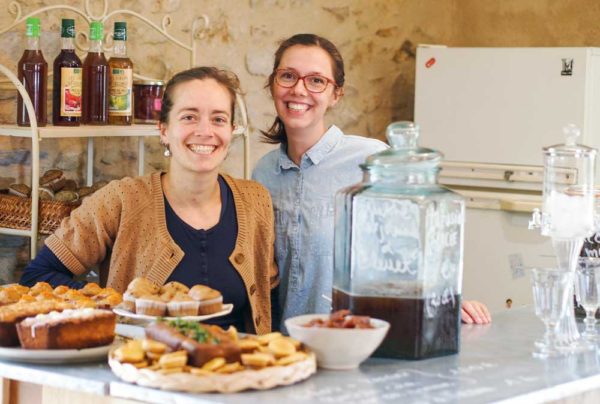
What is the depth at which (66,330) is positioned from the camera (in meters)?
2.03

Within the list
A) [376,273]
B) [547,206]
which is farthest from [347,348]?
[547,206]

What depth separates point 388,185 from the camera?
220cm

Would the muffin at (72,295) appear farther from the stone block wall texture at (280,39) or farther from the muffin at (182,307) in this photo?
the stone block wall texture at (280,39)

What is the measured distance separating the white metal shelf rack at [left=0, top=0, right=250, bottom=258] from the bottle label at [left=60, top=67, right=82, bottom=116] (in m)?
0.06

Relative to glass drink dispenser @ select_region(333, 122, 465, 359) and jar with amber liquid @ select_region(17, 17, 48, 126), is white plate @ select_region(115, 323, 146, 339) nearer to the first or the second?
glass drink dispenser @ select_region(333, 122, 465, 359)

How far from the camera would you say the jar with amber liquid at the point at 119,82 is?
348cm

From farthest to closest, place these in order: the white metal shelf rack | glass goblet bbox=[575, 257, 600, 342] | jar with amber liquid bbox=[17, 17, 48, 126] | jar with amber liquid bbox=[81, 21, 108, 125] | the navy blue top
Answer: jar with amber liquid bbox=[81, 21, 108, 125] → jar with amber liquid bbox=[17, 17, 48, 126] → the white metal shelf rack → the navy blue top → glass goblet bbox=[575, 257, 600, 342]

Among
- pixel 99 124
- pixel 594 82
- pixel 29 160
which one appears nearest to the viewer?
pixel 99 124

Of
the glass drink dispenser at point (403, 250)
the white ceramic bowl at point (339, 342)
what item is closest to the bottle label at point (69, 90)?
the glass drink dispenser at point (403, 250)

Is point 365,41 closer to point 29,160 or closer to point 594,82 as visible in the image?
point 594,82

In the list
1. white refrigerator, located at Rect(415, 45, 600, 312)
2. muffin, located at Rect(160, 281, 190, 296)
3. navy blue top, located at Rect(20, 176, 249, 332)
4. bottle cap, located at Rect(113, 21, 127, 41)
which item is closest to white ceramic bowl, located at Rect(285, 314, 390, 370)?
muffin, located at Rect(160, 281, 190, 296)

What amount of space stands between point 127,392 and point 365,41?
347 cm

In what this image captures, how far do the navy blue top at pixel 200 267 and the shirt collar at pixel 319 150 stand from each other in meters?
0.30

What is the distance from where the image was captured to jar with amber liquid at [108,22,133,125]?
11.4ft
